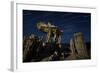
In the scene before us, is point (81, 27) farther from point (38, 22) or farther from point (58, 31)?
point (38, 22)

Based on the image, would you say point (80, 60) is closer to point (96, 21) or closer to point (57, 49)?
point (57, 49)

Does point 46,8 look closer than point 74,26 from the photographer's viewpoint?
Yes

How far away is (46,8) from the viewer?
1.82 meters

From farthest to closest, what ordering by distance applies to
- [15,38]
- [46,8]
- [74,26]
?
[74,26] → [46,8] → [15,38]

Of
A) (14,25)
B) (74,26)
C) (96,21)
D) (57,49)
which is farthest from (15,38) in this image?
(96,21)

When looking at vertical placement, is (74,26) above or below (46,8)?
below

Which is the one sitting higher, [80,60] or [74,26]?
[74,26]

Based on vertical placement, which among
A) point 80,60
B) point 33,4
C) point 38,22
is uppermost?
point 33,4

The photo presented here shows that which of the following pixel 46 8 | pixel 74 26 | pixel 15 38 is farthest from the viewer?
pixel 74 26

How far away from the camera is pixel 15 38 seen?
1.70 metres

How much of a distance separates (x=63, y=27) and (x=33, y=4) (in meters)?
0.29

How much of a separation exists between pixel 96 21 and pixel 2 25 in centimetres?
76

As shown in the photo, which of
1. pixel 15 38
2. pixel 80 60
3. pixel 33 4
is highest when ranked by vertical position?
pixel 33 4

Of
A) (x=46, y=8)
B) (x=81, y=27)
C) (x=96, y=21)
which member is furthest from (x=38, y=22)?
(x=96, y=21)
